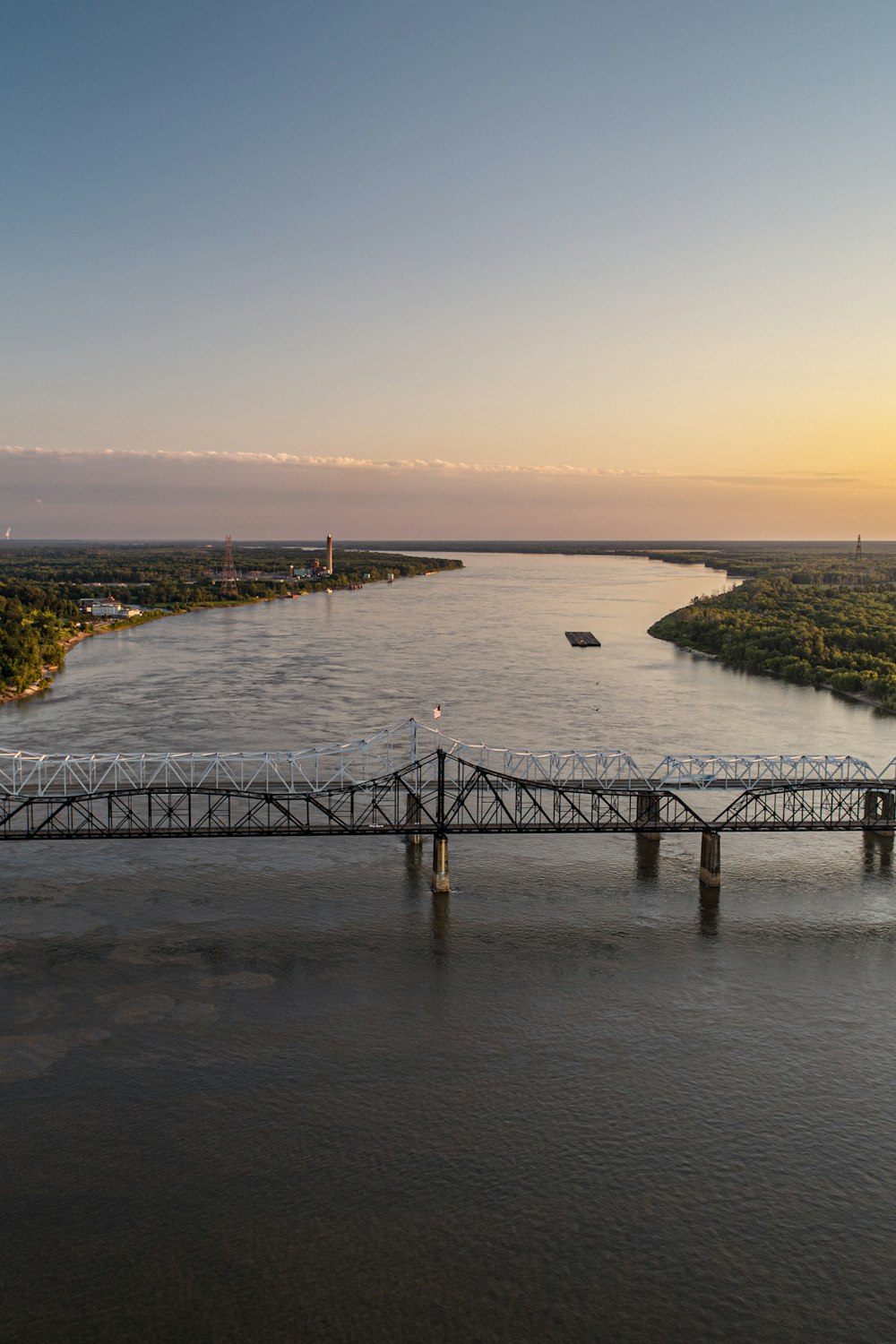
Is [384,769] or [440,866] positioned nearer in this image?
[440,866]

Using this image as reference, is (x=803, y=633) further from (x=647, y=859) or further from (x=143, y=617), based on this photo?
(x=143, y=617)

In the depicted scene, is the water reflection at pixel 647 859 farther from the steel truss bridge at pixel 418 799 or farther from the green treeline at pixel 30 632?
the green treeline at pixel 30 632

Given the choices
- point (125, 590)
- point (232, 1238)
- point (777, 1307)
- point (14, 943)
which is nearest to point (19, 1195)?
point (232, 1238)

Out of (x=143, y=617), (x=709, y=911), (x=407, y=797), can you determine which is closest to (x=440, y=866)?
(x=407, y=797)

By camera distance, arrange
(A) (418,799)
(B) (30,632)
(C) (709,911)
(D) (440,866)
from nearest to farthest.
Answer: (C) (709,911) < (D) (440,866) < (A) (418,799) < (B) (30,632)

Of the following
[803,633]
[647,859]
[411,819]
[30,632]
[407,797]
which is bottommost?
[647,859]

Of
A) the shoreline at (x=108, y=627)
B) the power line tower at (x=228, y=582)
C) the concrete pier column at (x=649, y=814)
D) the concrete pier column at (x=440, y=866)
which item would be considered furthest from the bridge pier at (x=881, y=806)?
the power line tower at (x=228, y=582)
